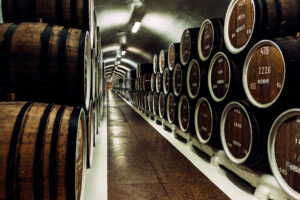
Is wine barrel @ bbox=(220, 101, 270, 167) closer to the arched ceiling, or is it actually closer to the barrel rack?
the barrel rack

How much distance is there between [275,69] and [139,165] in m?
2.01

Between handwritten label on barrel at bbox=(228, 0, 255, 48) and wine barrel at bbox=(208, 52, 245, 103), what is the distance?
0.76 feet

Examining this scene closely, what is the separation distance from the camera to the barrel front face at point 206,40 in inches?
118

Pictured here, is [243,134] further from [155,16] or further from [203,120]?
[155,16]

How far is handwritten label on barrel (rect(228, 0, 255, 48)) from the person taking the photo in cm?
216

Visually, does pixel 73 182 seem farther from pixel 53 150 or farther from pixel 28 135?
pixel 28 135

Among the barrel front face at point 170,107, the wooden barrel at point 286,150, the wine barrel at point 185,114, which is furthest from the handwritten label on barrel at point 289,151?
the barrel front face at point 170,107

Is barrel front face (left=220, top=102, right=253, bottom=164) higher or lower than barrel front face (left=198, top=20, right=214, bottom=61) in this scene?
lower

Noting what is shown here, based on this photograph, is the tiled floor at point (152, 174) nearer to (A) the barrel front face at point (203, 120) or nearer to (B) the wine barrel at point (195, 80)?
(A) the barrel front face at point (203, 120)

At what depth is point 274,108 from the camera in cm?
187

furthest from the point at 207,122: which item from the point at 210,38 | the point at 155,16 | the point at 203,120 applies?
the point at 155,16

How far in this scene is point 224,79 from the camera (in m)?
2.63

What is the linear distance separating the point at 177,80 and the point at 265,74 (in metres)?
2.41

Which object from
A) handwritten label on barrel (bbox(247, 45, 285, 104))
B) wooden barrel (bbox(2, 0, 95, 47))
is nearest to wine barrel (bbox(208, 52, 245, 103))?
handwritten label on barrel (bbox(247, 45, 285, 104))
